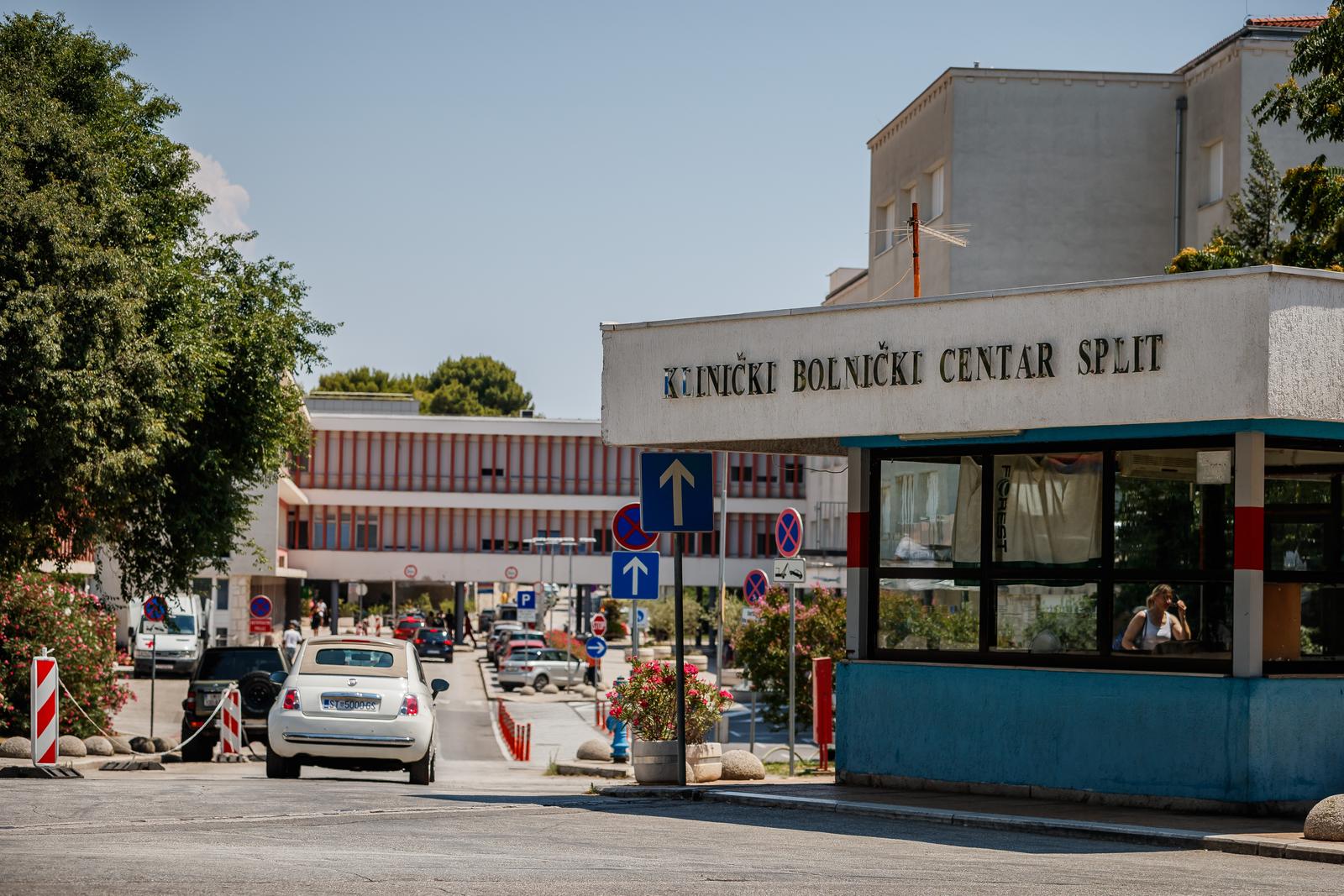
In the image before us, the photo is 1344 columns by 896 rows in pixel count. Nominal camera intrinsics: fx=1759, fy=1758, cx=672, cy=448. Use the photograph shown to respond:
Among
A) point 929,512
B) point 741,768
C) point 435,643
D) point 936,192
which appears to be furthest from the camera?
point 435,643

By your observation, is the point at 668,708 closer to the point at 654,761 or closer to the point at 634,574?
the point at 654,761

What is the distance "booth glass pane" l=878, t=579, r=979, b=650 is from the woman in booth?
1.45 meters

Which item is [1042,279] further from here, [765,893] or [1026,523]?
[765,893]

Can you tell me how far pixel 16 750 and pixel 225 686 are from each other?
260 inches

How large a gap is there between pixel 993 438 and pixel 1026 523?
769 mm

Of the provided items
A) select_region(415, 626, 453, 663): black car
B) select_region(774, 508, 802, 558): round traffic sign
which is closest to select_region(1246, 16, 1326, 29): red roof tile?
select_region(774, 508, 802, 558): round traffic sign

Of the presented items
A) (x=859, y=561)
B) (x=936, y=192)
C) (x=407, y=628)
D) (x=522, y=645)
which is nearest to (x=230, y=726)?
(x=859, y=561)

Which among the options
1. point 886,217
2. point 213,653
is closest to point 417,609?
point 886,217

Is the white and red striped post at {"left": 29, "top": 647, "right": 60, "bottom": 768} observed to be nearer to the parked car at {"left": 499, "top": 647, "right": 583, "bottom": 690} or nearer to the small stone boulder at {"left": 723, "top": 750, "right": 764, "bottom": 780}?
the small stone boulder at {"left": 723, "top": 750, "right": 764, "bottom": 780}

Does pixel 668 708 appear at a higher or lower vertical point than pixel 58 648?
higher

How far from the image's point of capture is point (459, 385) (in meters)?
132

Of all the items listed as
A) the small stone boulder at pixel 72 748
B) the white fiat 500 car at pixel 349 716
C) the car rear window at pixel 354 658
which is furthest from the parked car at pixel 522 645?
the white fiat 500 car at pixel 349 716

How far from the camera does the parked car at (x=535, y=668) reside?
60.4 metres

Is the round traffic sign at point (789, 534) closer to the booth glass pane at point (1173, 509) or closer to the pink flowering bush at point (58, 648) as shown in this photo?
the booth glass pane at point (1173, 509)
